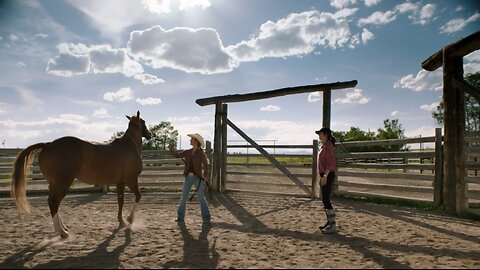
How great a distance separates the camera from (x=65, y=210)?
7.89 metres

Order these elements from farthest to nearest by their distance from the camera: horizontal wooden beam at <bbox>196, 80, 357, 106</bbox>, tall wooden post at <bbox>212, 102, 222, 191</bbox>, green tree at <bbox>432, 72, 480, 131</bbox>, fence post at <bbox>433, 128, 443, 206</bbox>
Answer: green tree at <bbox>432, 72, 480, 131</bbox> → tall wooden post at <bbox>212, 102, 222, 191</bbox> → horizontal wooden beam at <bbox>196, 80, 357, 106</bbox> → fence post at <bbox>433, 128, 443, 206</bbox>

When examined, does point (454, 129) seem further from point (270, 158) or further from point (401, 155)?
point (270, 158)

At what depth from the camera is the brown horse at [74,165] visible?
5.27 metres

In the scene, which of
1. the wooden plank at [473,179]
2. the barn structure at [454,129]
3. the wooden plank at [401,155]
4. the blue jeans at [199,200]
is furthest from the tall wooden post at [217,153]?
the wooden plank at [473,179]

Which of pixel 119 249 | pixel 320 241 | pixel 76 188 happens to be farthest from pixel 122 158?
pixel 76 188

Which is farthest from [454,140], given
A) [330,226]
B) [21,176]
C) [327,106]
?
[21,176]

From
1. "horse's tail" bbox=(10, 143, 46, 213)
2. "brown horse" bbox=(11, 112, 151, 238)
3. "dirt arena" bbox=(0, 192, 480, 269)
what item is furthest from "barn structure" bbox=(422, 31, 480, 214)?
"horse's tail" bbox=(10, 143, 46, 213)

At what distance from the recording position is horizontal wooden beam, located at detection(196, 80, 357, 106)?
376 inches

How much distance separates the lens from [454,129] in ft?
24.4

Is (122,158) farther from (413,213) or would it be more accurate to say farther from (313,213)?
(413,213)

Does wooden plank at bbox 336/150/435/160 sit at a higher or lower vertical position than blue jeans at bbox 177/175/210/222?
higher

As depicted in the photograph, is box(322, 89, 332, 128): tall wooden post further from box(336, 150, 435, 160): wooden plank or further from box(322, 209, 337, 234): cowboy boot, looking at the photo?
box(322, 209, 337, 234): cowboy boot

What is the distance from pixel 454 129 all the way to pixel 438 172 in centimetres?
114

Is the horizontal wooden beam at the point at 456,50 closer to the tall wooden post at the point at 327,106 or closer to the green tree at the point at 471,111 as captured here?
the tall wooden post at the point at 327,106
